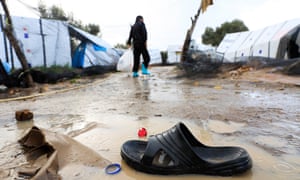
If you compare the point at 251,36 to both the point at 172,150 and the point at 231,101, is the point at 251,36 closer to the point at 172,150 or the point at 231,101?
the point at 231,101

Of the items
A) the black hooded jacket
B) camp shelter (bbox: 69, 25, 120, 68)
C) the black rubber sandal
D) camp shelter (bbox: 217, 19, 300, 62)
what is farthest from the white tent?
the black rubber sandal

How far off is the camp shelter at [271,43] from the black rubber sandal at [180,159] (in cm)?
681

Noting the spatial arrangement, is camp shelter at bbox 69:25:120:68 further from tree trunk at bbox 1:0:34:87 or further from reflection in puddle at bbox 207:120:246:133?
reflection in puddle at bbox 207:120:246:133

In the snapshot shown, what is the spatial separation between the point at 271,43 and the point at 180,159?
11.2 meters

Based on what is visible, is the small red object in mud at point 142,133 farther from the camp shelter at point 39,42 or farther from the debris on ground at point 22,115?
the camp shelter at point 39,42

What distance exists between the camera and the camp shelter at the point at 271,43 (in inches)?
364

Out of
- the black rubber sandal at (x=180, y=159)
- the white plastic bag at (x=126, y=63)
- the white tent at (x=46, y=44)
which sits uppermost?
the white tent at (x=46, y=44)

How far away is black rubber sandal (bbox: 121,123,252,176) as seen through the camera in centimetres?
77

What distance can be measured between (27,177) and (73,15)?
19.4 metres

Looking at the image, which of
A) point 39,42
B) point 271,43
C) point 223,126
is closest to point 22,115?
point 223,126

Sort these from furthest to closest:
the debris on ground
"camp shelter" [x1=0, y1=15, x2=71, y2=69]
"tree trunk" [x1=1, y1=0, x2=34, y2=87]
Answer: "camp shelter" [x1=0, y1=15, x2=71, y2=69]
"tree trunk" [x1=1, y1=0, x2=34, y2=87]
the debris on ground

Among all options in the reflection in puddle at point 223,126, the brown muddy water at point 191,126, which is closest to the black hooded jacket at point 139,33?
the brown muddy water at point 191,126

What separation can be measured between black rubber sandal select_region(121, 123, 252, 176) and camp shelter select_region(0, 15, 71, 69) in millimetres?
6484

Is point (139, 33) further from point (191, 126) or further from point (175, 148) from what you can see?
point (175, 148)
